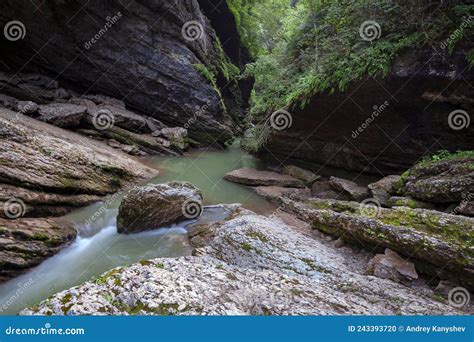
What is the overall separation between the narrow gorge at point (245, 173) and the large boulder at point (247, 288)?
0.03 metres

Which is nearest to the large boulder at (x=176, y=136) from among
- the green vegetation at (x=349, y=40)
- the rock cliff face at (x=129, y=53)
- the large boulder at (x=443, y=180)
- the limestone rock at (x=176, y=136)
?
the limestone rock at (x=176, y=136)

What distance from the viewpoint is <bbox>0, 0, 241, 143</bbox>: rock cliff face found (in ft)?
51.8

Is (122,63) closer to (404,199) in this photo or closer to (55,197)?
(55,197)

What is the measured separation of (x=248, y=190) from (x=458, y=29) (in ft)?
26.5

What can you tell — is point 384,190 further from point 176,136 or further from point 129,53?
point 129,53

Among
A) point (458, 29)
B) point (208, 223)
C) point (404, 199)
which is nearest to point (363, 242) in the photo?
point (404, 199)

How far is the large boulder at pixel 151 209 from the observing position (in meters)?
7.58

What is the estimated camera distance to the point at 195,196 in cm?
853

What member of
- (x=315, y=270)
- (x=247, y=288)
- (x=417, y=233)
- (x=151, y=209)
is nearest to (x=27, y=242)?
(x=151, y=209)

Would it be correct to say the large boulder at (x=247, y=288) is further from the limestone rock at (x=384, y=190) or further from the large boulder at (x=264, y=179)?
the large boulder at (x=264, y=179)

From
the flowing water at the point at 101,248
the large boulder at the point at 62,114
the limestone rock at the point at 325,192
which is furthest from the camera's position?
the large boulder at the point at 62,114

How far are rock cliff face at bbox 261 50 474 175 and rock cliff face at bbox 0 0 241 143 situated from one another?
886 centimetres

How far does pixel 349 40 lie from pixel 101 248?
10221 mm

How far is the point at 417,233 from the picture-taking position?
520cm
